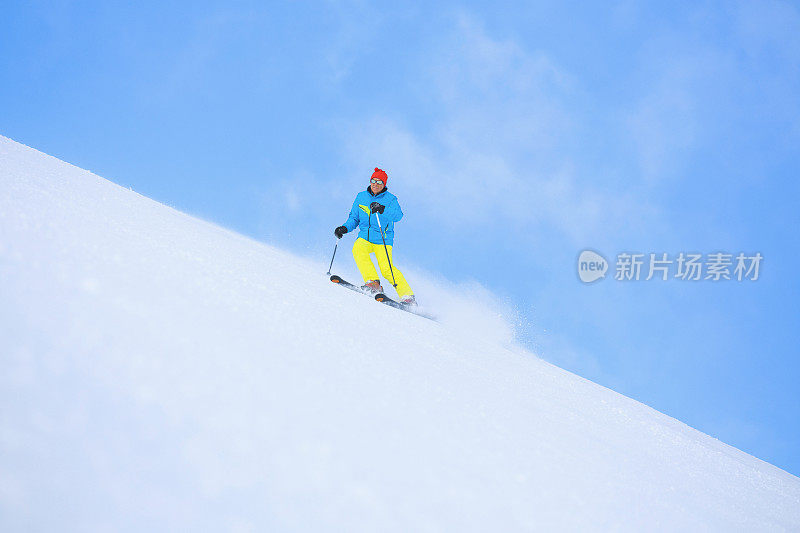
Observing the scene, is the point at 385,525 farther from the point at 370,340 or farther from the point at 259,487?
the point at 370,340

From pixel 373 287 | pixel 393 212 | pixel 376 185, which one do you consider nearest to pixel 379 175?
pixel 376 185

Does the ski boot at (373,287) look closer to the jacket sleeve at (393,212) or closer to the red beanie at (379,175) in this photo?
the jacket sleeve at (393,212)

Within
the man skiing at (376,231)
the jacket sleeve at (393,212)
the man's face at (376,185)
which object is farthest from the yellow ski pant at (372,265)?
the man's face at (376,185)

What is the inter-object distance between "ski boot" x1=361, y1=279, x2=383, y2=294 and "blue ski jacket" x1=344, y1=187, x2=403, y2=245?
58 cm

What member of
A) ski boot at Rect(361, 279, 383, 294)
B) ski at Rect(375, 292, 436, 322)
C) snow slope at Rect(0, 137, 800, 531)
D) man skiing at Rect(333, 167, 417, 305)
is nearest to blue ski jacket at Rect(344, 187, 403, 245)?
man skiing at Rect(333, 167, 417, 305)

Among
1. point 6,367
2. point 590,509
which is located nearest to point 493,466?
point 590,509

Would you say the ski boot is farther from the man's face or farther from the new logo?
the new logo

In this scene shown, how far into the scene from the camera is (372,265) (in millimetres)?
6926

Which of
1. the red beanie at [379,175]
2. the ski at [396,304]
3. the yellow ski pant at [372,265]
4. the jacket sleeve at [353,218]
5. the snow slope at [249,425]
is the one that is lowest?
the snow slope at [249,425]

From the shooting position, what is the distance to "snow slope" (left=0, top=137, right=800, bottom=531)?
1051 mm

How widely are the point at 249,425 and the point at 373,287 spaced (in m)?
5.42

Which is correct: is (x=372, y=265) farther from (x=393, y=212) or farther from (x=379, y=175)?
(x=379, y=175)

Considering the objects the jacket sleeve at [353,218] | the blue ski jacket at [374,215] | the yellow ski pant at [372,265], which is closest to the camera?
the yellow ski pant at [372,265]

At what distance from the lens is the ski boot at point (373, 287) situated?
6.63 m
